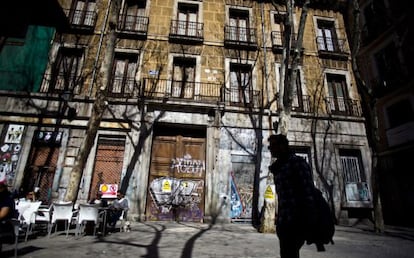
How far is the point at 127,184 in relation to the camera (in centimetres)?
949

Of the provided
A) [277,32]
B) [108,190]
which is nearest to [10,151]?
[108,190]

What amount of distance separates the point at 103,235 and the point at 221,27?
437 inches

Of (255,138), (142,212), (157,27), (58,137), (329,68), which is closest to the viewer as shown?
(142,212)

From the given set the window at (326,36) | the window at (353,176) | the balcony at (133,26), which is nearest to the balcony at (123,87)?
the balcony at (133,26)

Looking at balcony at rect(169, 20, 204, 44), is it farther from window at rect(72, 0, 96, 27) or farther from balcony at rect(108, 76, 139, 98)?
window at rect(72, 0, 96, 27)

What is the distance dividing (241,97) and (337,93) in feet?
18.5

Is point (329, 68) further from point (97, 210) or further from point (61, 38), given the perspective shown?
point (61, 38)

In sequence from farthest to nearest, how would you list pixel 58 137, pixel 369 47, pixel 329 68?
1. pixel 369 47
2. pixel 329 68
3. pixel 58 137

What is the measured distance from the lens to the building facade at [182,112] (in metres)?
9.72

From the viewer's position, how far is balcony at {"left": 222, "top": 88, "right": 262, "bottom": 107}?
11.4m

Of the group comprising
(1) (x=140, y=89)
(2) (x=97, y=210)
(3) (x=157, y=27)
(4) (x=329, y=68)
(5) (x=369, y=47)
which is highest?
(5) (x=369, y=47)

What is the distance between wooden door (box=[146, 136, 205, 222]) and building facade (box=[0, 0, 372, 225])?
0.15ft

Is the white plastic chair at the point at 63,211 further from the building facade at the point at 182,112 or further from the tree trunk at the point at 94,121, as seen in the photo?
the building facade at the point at 182,112

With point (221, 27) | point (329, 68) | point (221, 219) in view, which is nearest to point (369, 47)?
point (329, 68)
